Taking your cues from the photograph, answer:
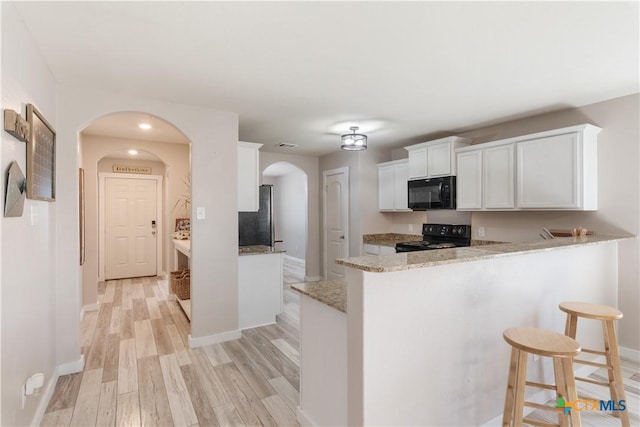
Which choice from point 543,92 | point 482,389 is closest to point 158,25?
point 482,389

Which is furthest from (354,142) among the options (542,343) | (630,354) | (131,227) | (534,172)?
(131,227)

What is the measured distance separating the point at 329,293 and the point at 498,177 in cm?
272

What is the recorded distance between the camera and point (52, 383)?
236cm

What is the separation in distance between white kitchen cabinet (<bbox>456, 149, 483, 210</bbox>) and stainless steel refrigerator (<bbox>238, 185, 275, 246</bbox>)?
101 inches

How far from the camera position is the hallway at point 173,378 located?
6.81 feet

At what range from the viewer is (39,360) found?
2.04 m

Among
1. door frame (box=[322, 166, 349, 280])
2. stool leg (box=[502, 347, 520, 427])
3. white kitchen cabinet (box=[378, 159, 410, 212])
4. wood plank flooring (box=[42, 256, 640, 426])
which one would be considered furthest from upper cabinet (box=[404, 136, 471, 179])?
stool leg (box=[502, 347, 520, 427])

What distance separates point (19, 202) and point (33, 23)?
1011 mm

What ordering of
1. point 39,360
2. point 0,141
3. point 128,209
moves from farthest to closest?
point 128,209 < point 39,360 < point 0,141

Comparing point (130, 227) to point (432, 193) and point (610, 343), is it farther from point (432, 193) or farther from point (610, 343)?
point (610, 343)

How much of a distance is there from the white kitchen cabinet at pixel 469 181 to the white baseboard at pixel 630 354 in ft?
5.96

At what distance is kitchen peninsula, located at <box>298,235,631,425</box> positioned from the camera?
143 cm

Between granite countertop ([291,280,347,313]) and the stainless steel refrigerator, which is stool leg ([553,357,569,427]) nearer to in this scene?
granite countertop ([291,280,347,313])

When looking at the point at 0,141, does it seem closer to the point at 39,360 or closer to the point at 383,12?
the point at 39,360
